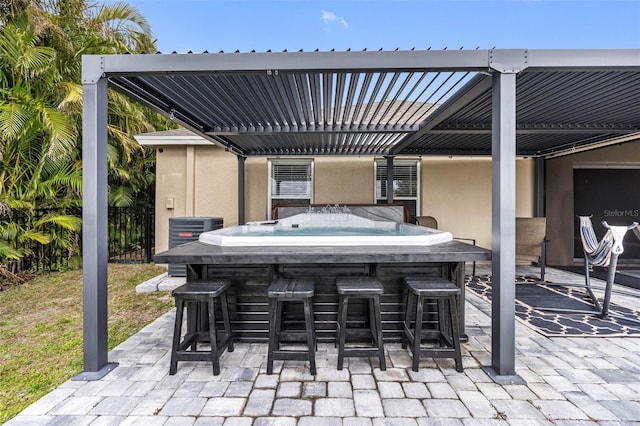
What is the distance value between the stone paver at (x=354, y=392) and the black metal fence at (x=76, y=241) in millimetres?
4341

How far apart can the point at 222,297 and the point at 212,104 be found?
7.11 feet

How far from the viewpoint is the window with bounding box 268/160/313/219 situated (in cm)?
673

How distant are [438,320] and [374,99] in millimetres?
2284

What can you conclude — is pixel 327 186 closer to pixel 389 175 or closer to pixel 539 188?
pixel 389 175

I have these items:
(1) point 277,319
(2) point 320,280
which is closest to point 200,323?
(1) point 277,319

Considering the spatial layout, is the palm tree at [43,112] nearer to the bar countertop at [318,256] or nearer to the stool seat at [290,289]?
the bar countertop at [318,256]

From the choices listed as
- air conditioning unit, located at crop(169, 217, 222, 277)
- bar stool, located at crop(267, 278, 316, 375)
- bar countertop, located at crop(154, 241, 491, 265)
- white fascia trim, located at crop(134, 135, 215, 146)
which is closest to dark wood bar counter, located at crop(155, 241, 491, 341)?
bar countertop, located at crop(154, 241, 491, 265)

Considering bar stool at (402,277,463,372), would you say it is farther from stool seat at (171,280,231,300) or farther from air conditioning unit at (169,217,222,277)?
air conditioning unit at (169,217,222,277)

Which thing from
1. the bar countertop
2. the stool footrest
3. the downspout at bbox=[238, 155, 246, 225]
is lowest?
the stool footrest

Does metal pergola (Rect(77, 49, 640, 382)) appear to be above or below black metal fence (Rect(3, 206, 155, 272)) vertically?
above

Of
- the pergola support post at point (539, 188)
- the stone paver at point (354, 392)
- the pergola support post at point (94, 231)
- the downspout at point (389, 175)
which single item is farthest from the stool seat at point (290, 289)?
the pergola support post at point (539, 188)

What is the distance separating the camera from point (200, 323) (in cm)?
276

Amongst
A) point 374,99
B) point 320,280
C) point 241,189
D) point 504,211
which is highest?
point 374,99

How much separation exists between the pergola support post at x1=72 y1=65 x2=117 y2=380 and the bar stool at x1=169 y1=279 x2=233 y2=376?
562 mm
